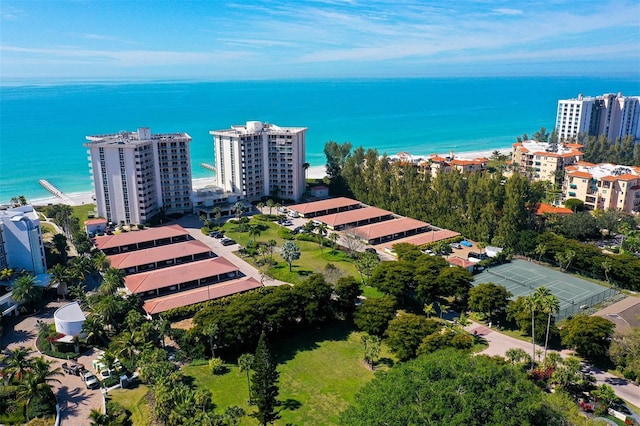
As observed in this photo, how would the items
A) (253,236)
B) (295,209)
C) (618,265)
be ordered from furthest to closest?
(295,209)
(253,236)
(618,265)

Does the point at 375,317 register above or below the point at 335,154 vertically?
below

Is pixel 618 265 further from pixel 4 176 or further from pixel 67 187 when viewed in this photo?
pixel 4 176

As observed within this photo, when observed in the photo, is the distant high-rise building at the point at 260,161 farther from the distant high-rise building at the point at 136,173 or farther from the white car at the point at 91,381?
the white car at the point at 91,381

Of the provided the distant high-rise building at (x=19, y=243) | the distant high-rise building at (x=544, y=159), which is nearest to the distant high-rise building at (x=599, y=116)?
the distant high-rise building at (x=544, y=159)

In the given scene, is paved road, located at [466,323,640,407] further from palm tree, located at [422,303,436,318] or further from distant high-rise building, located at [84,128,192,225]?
distant high-rise building, located at [84,128,192,225]

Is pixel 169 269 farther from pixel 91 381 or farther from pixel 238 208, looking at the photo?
pixel 238 208

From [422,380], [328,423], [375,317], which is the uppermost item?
[422,380]

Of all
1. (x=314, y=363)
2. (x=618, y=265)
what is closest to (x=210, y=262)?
(x=314, y=363)
